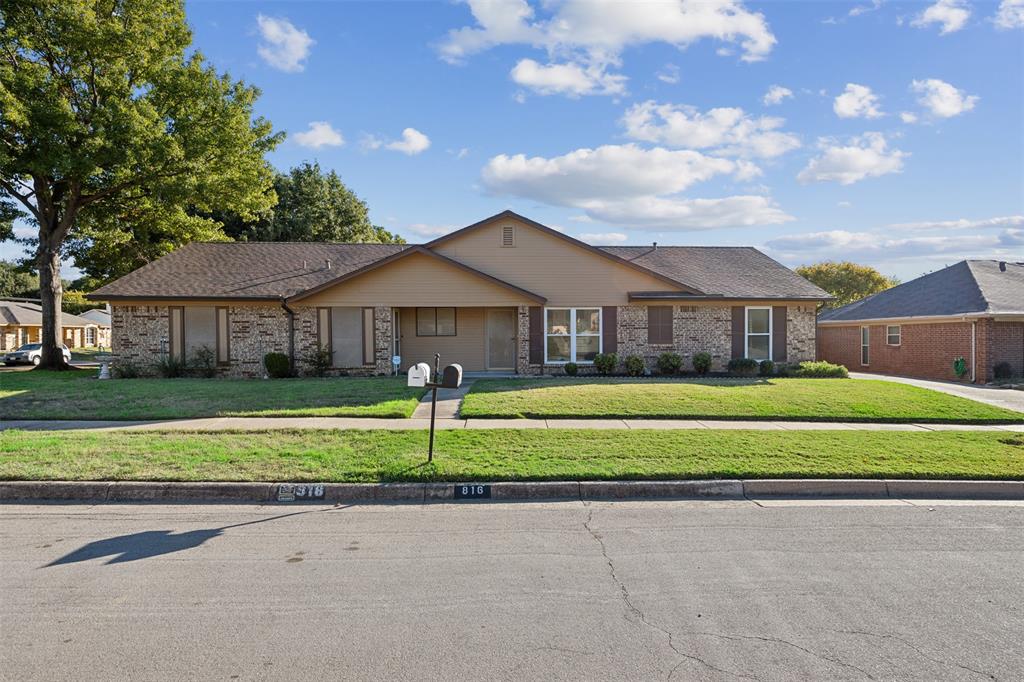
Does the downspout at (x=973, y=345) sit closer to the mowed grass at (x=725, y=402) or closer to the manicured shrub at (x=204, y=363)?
the mowed grass at (x=725, y=402)

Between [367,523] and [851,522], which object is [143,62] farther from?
[851,522]

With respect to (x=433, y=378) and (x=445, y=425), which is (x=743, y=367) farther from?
(x=433, y=378)

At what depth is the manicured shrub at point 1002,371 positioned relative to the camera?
1934 cm

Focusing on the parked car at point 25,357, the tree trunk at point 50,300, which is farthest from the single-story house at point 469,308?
the parked car at point 25,357

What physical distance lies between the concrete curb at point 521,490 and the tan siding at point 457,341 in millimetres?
13215

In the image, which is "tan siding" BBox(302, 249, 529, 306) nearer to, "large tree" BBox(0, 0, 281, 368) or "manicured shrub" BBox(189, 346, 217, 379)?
"manicured shrub" BBox(189, 346, 217, 379)

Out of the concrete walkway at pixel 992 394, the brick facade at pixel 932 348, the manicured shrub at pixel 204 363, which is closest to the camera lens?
the concrete walkway at pixel 992 394

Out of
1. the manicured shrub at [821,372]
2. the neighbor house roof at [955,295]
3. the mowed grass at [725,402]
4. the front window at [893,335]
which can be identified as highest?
the neighbor house roof at [955,295]

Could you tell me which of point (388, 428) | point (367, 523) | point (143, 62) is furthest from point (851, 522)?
point (143, 62)

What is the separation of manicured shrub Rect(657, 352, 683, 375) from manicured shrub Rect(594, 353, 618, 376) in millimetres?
1444

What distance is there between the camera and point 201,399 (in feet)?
43.8

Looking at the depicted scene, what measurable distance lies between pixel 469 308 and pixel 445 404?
782cm

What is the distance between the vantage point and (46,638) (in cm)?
387

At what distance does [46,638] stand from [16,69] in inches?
905
